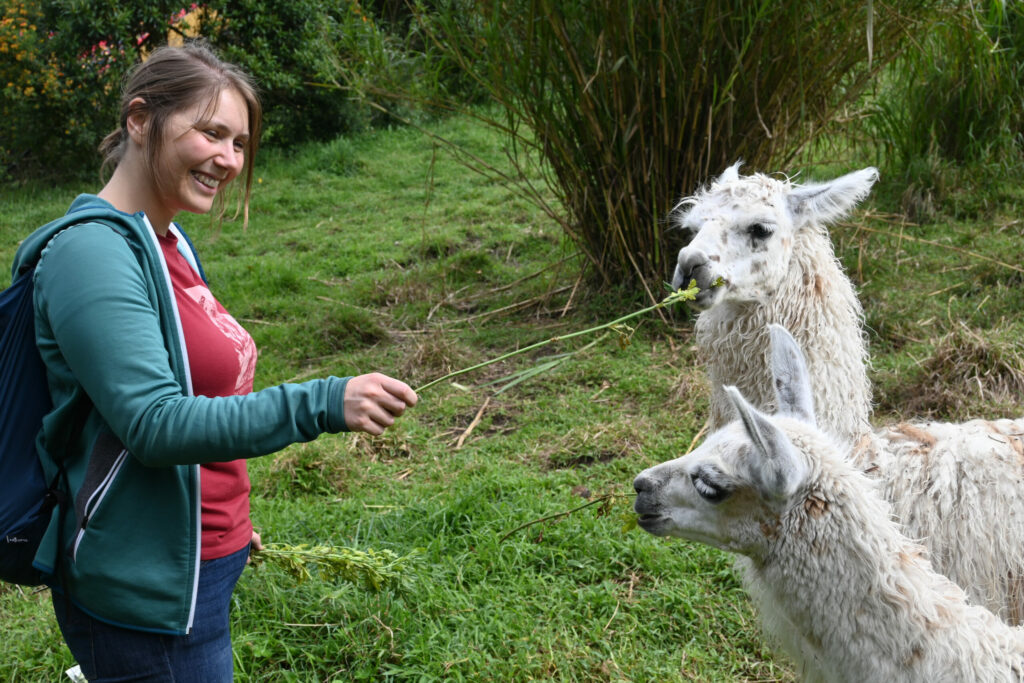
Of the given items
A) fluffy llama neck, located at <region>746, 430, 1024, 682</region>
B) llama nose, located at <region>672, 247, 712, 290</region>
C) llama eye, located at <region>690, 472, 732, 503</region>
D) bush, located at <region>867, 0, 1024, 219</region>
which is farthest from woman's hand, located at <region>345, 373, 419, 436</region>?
bush, located at <region>867, 0, 1024, 219</region>

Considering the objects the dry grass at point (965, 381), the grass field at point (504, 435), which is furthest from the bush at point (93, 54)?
the dry grass at point (965, 381)

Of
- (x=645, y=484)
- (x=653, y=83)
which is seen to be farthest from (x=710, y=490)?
(x=653, y=83)

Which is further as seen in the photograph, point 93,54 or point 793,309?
point 93,54

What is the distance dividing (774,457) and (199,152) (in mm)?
1228

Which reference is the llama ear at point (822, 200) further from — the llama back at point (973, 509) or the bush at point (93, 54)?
the bush at point (93, 54)

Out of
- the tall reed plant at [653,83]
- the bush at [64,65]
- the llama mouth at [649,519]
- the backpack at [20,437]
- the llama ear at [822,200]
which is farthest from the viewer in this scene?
the bush at [64,65]

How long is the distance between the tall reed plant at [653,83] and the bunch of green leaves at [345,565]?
2.54m

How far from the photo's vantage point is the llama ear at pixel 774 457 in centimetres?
166

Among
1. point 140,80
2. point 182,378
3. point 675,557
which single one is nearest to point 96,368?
point 182,378

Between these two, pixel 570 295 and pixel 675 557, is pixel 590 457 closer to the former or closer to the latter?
pixel 675 557

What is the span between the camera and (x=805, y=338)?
9.15 feet

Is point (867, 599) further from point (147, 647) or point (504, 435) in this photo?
point (504, 435)

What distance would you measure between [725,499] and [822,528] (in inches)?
7.9

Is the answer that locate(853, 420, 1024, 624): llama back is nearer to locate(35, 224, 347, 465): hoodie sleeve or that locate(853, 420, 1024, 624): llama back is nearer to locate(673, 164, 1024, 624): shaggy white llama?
locate(673, 164, 1024, 624): shaggy white llama
